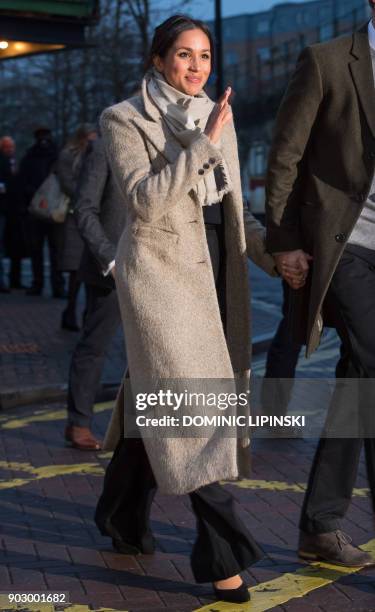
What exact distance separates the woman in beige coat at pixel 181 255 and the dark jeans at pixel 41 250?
11626 millimetres

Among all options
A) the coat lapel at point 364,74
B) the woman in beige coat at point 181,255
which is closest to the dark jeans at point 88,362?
the woman in beige coat at point 181,255

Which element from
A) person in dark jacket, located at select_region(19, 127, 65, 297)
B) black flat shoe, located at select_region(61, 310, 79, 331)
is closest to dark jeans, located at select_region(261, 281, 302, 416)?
black flat shoe, located at select_region(61, 310, 79, 331)

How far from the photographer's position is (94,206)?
22.1 ft

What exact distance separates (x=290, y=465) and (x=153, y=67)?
9.02 feet

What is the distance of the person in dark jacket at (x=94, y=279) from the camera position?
6.65 m

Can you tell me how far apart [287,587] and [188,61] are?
179 centimetres

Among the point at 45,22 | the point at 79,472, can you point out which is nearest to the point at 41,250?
the point at 45,22

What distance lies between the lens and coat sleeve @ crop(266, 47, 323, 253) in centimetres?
454

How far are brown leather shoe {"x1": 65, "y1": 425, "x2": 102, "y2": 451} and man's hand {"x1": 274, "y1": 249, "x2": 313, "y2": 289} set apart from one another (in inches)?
108

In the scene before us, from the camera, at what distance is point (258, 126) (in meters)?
52.2

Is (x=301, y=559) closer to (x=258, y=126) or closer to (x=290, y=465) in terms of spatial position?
(x=290, y=465)

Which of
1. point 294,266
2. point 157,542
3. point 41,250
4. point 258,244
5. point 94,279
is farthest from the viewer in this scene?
point 41,250

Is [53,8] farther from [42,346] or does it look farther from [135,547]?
[135,547]

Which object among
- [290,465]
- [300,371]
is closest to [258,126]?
[300,371]
